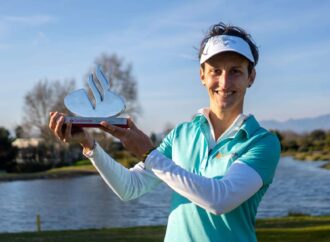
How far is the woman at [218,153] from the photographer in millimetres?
2023

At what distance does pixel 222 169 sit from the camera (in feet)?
7.14

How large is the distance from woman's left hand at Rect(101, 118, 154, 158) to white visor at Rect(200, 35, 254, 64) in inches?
14.6

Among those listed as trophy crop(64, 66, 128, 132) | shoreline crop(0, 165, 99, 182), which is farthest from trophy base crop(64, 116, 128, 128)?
shoreline crop(0, 165, 99, 182)

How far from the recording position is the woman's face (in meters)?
2.18

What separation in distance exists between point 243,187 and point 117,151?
4780 centimetres

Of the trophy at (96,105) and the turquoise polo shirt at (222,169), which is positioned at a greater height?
the trophy at (96,105)

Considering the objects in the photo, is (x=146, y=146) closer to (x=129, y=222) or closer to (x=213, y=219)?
(x=213, y=219)

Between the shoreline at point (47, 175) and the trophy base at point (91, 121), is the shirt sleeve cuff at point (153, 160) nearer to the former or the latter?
the trophy base at point (91, 121)

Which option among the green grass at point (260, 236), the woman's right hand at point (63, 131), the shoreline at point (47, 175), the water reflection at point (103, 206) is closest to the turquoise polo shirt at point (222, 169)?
the woman's right hand at point (63, 131)

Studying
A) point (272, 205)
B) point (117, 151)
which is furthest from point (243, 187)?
point (117, 151)

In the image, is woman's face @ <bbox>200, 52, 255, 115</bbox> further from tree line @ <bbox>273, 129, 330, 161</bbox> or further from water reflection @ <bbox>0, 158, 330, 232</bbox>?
tree line @ <bbox>273, 129, 330, 161</bbox>

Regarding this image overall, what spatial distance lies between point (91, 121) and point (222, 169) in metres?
0.53

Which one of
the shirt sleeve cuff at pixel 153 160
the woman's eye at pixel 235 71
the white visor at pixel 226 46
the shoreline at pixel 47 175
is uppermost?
the white visor at pixel 226 46

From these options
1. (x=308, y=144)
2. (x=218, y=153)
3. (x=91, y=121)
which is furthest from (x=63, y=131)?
(x=308, y=144)
